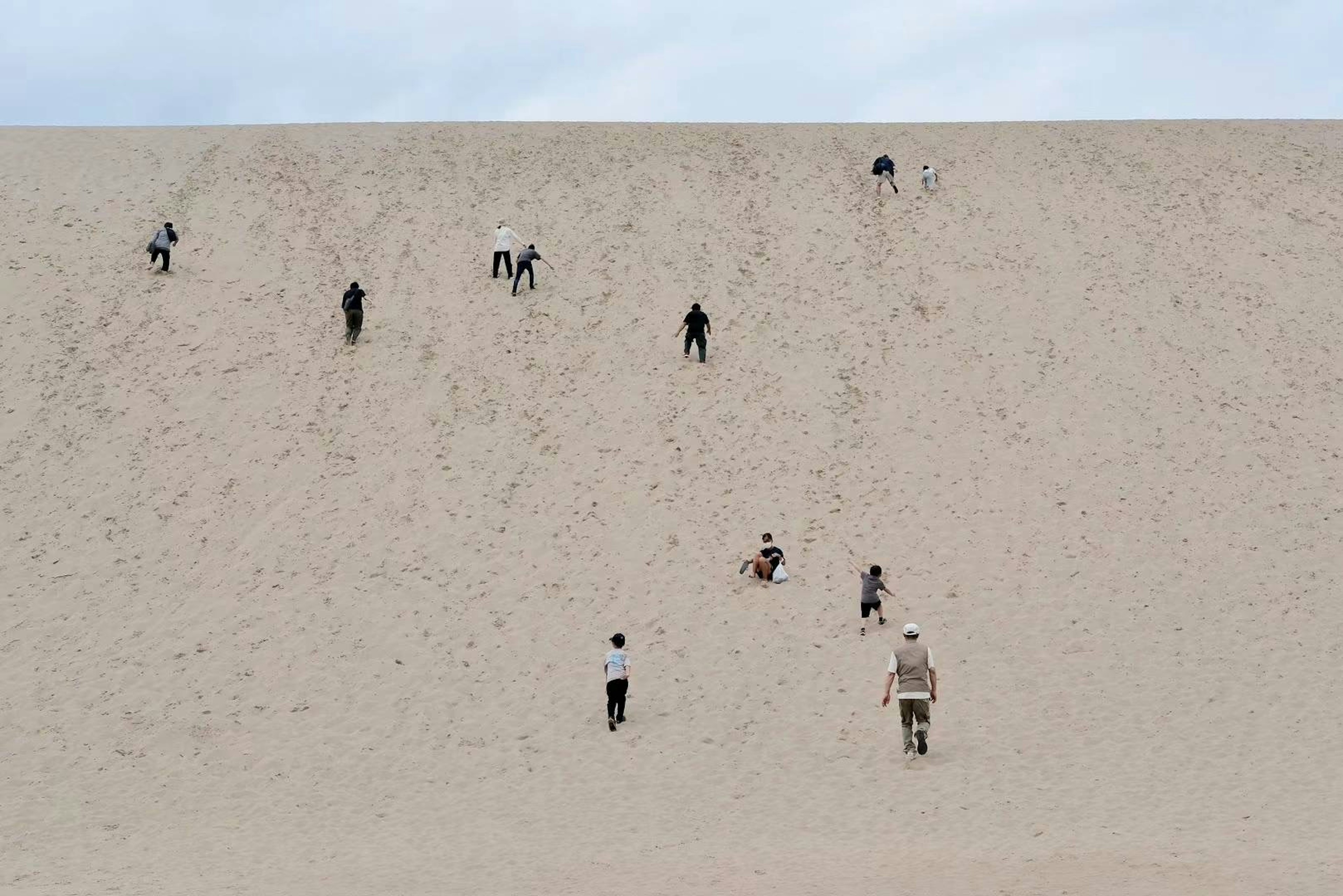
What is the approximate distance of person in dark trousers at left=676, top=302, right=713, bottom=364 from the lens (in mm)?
26203

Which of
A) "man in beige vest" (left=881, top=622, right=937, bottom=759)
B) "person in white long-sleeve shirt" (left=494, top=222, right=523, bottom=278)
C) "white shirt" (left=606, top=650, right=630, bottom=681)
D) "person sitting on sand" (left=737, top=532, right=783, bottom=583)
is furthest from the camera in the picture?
"person in white long-sleeve shirt" (left=494, top=222, right=523, bottom=278)

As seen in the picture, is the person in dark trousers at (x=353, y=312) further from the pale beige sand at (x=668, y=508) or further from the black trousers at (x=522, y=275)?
the black trousers at (x=522, y=275)

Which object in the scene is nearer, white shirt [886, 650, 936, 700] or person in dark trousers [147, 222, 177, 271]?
white shirt [886, 650, 936, 700]

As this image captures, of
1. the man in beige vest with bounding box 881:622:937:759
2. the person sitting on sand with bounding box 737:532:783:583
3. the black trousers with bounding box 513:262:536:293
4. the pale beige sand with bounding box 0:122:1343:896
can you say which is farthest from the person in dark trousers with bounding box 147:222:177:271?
the man in beige vest with bounding box 881:622:937:759

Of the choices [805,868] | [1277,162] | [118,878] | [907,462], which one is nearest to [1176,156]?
[1277,162]

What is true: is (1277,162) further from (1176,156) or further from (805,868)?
(805,868)

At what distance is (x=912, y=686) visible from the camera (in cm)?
1505

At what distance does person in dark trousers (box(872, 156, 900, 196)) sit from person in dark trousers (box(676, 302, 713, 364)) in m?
8.47

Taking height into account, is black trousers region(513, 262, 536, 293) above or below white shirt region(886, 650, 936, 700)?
above

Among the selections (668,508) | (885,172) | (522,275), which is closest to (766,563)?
(668,508)

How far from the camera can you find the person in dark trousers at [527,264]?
28266 mm

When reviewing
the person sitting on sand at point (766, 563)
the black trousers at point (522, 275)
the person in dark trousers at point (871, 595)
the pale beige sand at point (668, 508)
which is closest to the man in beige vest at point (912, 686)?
the pale beige sand at point (668, 508)

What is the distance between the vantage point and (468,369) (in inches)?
1040

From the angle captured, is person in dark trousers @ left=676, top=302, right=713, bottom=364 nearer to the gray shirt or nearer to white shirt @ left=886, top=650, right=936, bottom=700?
the gray shirt
